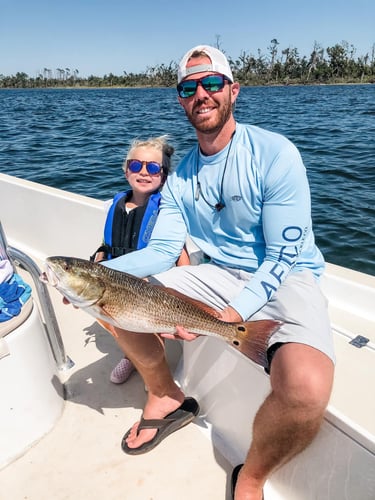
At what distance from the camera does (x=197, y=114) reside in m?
2.57

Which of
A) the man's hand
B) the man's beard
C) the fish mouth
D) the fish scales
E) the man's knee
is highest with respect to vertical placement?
the man's beard

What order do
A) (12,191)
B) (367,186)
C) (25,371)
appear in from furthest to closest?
(367,186), (12,191), (25,371)

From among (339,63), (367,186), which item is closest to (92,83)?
(339,63)

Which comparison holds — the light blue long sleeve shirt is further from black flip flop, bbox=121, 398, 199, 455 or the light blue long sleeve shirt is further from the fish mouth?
black flip flop, bbox=121, 398, 199, 455

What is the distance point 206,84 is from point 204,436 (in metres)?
2.17

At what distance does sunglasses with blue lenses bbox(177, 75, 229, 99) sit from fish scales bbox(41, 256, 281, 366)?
4.11ft

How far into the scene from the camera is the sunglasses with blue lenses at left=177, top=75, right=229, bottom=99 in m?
2.50

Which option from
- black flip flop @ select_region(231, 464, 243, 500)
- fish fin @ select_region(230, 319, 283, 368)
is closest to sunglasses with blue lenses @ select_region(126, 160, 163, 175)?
fish fin @ select_region(230, 319, 283, 368)

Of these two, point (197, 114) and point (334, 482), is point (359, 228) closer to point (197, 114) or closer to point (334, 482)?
point (197, 114)

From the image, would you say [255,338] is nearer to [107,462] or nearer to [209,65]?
[107,462]

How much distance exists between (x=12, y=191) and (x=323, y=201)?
5.75 meters

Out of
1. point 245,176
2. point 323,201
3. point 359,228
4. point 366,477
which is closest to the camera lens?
point 366,477

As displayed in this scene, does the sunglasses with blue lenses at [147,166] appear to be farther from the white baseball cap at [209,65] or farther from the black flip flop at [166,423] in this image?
the black flip flop at [166,423]

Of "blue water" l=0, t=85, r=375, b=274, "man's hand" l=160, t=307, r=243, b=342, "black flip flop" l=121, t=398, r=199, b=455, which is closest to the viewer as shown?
"man's hand" l=160, t=307, r=243, b=342
